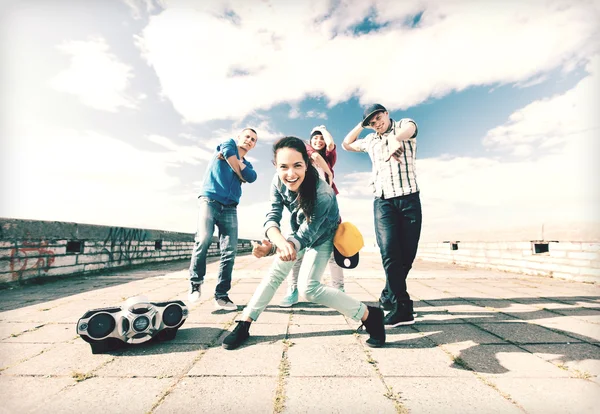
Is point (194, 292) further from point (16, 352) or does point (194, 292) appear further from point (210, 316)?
point (16, 352)

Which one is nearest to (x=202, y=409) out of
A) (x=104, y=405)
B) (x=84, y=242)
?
(x=104, y=405)

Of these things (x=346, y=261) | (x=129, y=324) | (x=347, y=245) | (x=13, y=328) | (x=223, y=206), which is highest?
(x=223, y=206)

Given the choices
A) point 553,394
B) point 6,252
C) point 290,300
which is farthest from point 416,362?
point 6,252

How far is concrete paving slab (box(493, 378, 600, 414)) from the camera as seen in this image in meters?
1.28

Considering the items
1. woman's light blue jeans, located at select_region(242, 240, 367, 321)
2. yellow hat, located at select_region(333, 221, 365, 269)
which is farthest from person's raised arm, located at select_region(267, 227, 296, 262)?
yellow hat, located at select_region(333, 221, 365, 269)

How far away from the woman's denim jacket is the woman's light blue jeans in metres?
0.12

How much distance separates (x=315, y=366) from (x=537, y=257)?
6.53 m

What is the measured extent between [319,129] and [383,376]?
2.63 m

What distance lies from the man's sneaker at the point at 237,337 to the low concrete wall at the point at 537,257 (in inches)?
237

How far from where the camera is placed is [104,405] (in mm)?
1310

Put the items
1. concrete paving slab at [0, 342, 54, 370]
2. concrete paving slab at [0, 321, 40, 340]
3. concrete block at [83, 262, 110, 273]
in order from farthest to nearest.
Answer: concrete block at [83, 262, 110, 273]
concrete paving slab at [0, 321, 40, 340]
concrete paving slab at [0, 342, 54, 370]

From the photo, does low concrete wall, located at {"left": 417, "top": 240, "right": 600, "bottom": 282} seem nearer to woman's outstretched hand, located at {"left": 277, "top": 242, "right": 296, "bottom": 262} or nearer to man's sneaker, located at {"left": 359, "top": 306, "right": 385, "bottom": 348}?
man's sneaker, located at {"left": 359, "top": 306, "right": 385, "bottom": 348}

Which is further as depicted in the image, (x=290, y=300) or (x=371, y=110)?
(x=290, y=300)

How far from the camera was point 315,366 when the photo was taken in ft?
5.59
